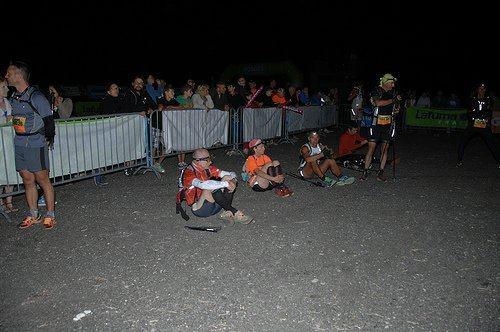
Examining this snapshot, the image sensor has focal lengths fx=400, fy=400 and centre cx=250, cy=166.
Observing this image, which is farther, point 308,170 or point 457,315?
point 308,170

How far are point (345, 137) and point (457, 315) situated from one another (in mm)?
6481

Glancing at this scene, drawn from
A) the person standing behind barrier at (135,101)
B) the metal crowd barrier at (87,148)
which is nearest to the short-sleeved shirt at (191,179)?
the metal crowd barrier at (87,148)

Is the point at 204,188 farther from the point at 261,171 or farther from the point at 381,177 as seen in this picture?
the point at 381,177

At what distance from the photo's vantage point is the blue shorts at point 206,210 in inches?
216

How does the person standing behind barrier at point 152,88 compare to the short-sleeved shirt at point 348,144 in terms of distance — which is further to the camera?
the person standing behind barrier at point 152,88

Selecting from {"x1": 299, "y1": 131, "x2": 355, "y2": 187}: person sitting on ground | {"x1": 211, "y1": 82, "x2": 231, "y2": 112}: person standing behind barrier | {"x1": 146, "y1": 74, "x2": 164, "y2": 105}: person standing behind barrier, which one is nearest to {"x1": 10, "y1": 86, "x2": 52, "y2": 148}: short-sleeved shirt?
{"x1": 299, "y1": 131, "x2": 355, "y2": 187}: person sitting on ground

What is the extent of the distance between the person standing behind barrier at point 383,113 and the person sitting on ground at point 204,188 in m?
3.69

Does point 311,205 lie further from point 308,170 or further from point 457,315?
point 457,315

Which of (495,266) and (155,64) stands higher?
(155,64)

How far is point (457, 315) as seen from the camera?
11.0ft

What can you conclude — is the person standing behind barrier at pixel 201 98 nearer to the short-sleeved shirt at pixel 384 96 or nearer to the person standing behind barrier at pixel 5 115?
the short-sleeved shirt at pixel 384 96

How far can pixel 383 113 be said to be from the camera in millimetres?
7902

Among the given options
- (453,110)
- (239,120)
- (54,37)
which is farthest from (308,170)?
(54,37)

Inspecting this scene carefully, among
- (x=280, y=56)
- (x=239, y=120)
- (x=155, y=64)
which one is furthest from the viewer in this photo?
(x=155, y=64)
